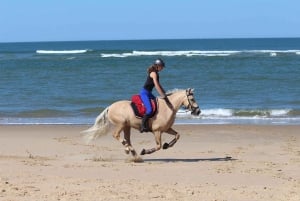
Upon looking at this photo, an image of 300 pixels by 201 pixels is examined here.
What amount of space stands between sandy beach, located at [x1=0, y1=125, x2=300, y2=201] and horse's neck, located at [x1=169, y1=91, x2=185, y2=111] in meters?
1.04

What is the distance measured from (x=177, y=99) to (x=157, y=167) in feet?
5.10

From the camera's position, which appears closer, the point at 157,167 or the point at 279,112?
the point at 157,167

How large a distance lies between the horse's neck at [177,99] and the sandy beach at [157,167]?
1.04 m

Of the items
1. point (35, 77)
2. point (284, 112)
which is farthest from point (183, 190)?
point (35, 77)

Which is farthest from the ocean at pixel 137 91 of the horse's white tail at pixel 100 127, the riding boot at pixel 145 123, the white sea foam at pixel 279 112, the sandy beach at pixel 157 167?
the riding boot at pixel 145 123

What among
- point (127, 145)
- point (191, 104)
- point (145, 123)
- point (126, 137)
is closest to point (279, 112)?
point (191, 104)

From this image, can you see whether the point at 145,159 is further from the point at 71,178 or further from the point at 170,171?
the point at 71,178

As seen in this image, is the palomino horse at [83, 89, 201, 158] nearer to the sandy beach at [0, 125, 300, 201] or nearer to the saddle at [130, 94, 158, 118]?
the saddle at [130, 94, 158, 118]

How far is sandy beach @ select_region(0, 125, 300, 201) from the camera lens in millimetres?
8492

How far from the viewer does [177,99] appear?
1203 centimetres

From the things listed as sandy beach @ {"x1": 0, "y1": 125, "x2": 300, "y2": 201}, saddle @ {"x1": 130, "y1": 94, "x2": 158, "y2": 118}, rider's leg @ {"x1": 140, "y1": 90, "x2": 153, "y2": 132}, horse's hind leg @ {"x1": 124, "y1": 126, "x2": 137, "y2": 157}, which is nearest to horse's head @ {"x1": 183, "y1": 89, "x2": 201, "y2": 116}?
saddle @ {"x1": 130, "y1": 94, "x2": 158, "y2": 118}

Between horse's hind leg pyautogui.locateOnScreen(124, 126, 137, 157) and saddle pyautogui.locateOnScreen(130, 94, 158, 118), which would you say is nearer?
saddle pyautogui.locateOnScreen(130, 94, 158, 118)

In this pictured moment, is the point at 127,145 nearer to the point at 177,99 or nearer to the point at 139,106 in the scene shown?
the point at 139,106

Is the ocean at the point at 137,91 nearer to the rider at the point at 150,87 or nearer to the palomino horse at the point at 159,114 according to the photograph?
the palomino horse at the point at 159,114
